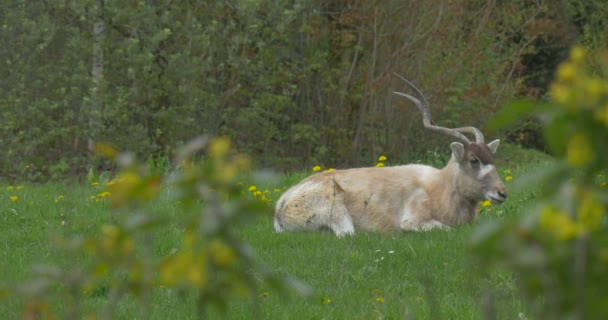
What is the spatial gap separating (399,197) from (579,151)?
27.8 feet

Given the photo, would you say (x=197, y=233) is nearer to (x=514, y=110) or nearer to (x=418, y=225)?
(x=514, y=110)

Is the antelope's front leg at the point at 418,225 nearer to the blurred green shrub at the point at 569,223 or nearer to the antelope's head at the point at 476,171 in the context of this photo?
the antelope's head at the point at 476,171

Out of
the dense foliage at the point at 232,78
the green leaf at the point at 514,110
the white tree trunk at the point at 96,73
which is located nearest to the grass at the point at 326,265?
the green leaf at the point at 514,110

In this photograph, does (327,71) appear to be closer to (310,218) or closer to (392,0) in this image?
(392,0)

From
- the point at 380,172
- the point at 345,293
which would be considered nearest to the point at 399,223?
the point at 380,172

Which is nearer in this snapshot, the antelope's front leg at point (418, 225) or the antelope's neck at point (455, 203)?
the antelope's front leg at point (418, 225)

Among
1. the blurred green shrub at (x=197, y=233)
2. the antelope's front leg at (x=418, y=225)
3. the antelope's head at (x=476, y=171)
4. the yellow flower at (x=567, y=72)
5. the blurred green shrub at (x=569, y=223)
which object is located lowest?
the antelope's front leg at (x=418, y=225)

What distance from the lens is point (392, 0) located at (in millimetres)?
17203

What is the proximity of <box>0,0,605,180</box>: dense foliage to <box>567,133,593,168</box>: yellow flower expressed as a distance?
14019 millimetres

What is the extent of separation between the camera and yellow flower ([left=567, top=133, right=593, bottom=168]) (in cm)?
199

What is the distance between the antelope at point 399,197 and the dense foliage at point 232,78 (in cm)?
605

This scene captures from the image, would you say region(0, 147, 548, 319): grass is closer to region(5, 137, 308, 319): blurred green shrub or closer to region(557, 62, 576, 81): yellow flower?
region(5, 137, 308, 319): blurred green shrub

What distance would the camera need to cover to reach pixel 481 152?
1002cm

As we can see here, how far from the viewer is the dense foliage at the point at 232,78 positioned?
53.0 ft
